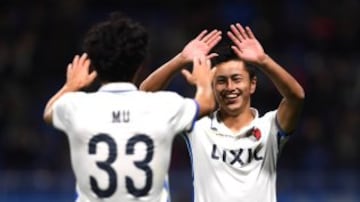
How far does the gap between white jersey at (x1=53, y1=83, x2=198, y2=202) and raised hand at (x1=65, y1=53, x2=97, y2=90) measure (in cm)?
Answer: 22

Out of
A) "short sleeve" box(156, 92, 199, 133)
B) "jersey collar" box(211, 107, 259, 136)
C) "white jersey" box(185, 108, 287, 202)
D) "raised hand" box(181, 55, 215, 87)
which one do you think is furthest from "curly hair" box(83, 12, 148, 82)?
"jersey collar" box(211, 107, 259, 136)

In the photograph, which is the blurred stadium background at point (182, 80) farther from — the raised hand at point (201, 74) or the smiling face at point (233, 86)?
the raised hand at point (201, 74)

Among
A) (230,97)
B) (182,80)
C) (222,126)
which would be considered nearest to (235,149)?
(222,126)

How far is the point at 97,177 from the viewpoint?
5.41 metres

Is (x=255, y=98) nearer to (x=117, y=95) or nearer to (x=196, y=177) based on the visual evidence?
(x=196, y=177)

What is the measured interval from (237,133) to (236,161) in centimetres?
19

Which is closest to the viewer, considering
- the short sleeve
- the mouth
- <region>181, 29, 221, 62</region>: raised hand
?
the short sleeve

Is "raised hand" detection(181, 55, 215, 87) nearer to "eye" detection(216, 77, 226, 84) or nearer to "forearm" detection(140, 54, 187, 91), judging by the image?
"forearm" detection(140, 54, 187, 91)

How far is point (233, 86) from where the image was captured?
6.48 meters

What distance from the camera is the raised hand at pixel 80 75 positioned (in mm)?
5762

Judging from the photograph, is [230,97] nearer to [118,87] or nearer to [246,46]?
[246,46]

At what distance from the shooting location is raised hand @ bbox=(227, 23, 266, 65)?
6.20 meters

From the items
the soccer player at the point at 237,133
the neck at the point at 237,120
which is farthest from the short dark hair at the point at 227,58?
the neck at the point at 237,120

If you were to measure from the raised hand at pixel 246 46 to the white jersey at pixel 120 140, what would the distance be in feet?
2.63
